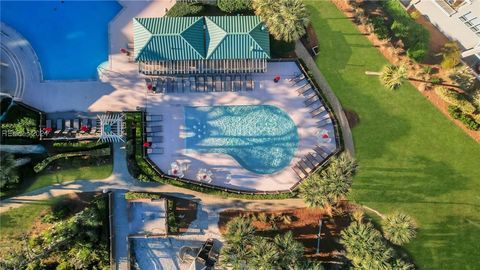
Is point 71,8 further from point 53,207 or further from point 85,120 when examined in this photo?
point 53,207

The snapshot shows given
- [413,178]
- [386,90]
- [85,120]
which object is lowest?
[413,178]

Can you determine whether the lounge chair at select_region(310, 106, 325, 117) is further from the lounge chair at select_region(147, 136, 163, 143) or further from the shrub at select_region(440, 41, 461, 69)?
the lounge chair at select_region(147, 136, 163, 143)

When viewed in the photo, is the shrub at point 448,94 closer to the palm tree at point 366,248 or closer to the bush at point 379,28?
the bush at point 379,28

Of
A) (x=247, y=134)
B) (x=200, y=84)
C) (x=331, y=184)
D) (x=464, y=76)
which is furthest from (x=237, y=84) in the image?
(x=464, y=76)

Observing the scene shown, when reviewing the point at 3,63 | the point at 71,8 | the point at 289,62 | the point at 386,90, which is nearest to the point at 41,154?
the point at 3,63

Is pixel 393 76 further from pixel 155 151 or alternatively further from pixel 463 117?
pixel 155 151

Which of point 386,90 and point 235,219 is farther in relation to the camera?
point 386,90

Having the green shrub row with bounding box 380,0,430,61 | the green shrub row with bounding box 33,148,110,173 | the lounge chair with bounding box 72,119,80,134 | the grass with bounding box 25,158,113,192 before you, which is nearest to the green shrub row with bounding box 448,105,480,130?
the green shrub row with bounding box 380,0,430,61
